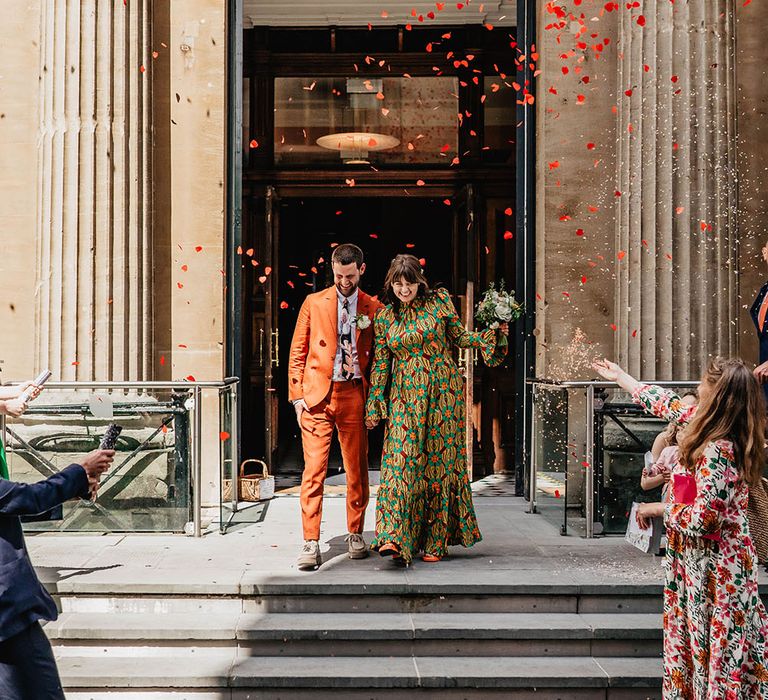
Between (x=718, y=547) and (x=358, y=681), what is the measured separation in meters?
2.00

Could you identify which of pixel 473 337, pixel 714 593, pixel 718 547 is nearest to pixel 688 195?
pixel 473 337

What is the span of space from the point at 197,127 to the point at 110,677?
5.05 m

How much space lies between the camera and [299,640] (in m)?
4.81

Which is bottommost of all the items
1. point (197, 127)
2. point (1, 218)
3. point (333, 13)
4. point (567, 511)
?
point (567, 511)

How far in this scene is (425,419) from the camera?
5746 millimetres

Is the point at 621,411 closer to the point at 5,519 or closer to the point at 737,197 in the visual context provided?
the point at 737,197

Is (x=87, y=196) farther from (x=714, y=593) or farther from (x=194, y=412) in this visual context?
(x=714, y=593)

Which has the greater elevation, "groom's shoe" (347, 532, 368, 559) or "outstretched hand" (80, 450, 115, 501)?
"outstretched hand" (80, 450, 115, 501)

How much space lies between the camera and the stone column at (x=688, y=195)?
23.4 feet

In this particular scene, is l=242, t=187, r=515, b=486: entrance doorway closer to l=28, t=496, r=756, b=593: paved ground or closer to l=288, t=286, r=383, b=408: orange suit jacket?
l=28, t=496, r=756, b=593: paved ground

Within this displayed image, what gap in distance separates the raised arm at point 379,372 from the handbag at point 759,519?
252cm

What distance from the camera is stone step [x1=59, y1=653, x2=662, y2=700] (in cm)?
452

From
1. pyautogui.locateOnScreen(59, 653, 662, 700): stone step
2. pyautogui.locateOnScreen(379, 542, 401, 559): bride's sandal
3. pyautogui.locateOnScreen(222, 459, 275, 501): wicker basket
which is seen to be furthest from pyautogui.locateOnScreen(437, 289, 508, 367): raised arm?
pyautogui.locateOnScreen(222, 459, 275, 501): wicker basket

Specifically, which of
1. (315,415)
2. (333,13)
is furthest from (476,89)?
(315,415)
